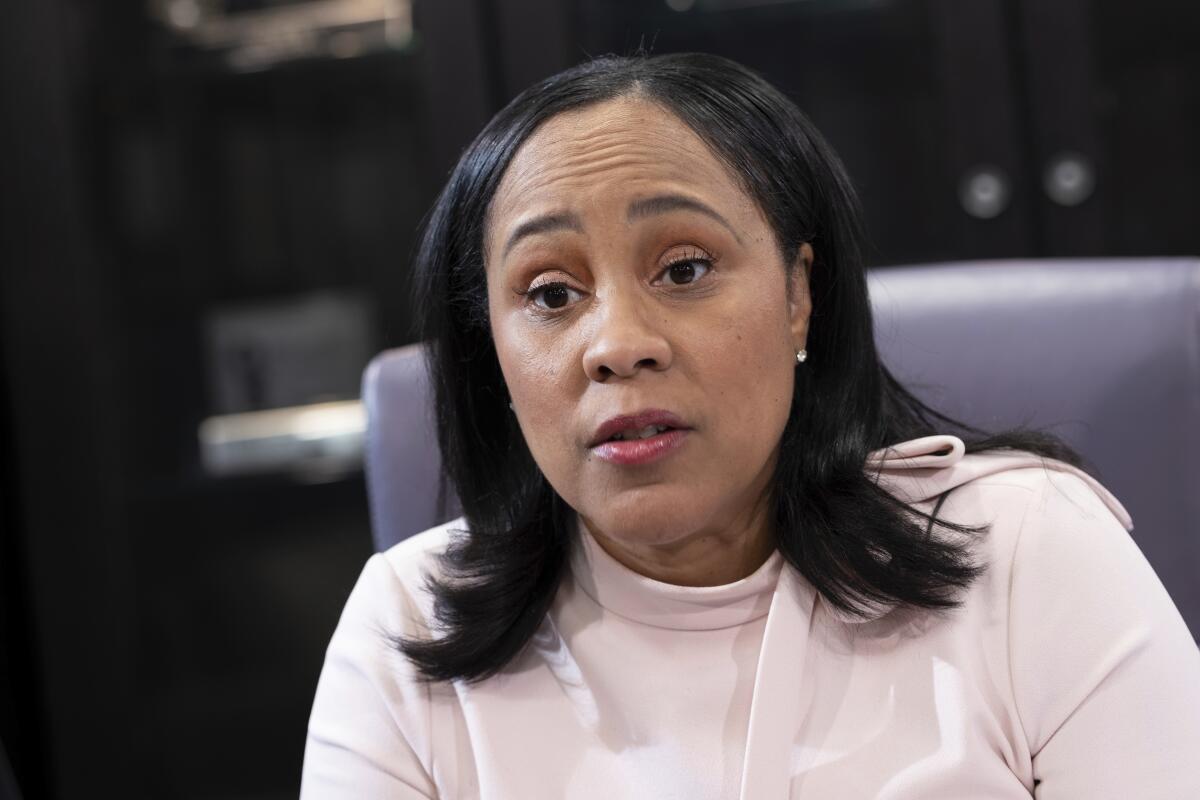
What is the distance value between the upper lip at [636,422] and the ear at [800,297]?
0.58 feet

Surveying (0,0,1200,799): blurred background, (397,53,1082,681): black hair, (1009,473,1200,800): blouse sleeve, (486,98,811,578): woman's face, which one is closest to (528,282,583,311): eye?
(486,98,811,578): woman's face

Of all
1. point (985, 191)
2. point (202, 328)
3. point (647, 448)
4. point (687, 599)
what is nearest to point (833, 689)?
point (687, 599)

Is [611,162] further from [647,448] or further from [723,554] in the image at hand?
[723,554]

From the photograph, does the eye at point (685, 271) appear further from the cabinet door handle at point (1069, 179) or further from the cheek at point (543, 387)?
the cabinet door handle at point (1069, 179)

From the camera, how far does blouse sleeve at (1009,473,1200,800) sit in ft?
3.29

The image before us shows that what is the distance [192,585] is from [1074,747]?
72.8 inches

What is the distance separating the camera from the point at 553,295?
115 cm

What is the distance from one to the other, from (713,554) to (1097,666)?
0.32 m

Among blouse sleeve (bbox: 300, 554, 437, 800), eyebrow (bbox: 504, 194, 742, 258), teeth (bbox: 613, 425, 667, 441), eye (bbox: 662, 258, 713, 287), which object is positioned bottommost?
blouse sleeve (bbox: 300, 554, 437, 800)

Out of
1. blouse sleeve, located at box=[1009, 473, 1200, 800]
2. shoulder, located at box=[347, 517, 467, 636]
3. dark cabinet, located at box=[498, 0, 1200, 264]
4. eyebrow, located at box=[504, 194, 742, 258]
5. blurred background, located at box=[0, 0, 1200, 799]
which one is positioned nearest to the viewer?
blouse sleeve, located at box=[1009, 473, 1200, 800]

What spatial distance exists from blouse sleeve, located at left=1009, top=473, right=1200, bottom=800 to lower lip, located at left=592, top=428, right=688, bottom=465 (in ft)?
0.95

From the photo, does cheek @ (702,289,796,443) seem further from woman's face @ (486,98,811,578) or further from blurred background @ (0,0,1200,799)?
blurred background @ (0,0,1200,799)

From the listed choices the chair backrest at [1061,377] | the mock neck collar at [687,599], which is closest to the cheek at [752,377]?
the mock neck collar at [687,599]

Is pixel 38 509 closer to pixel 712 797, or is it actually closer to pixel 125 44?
pixel 125 44
